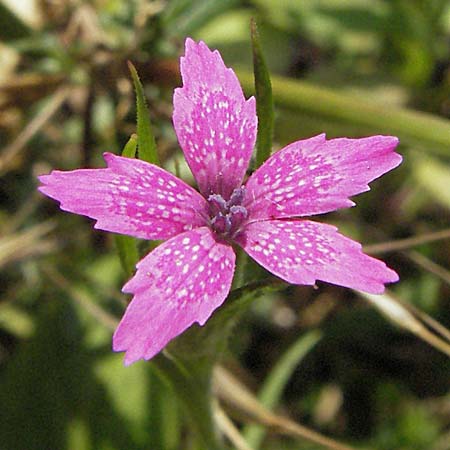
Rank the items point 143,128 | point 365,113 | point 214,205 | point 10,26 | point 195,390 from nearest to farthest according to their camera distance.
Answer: point 143,128, point 214,205, point 195,390, point 365,113, point 10,26

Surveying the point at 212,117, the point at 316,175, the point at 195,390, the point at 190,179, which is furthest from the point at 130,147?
the point at 190,179

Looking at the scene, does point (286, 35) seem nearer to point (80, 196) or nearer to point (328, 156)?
point (328, 156)

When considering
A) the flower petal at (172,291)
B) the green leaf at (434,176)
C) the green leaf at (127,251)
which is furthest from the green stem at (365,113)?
the flower petal at (172,291)

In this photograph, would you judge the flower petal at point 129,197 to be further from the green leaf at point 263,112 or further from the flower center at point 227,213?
the green leaf at point 263,112

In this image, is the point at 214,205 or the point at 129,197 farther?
→ the point at 214,205

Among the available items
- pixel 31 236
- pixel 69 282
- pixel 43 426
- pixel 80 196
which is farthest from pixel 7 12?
pixel 80 196

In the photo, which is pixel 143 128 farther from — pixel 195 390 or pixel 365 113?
pixel 365 113

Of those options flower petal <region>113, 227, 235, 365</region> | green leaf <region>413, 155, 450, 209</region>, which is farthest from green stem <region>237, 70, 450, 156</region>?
flower petal <region>113, 227, 235, 365</region>

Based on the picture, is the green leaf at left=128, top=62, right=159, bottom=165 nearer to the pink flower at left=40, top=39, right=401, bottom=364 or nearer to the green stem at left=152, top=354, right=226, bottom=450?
the pink flower at left=40, top=39, right=401, bottom=364
